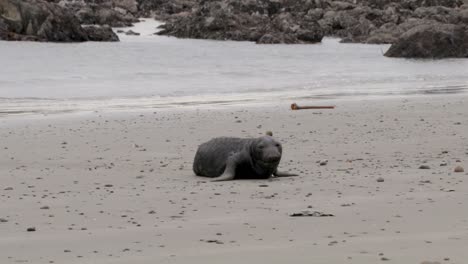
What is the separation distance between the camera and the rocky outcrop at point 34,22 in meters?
53.9

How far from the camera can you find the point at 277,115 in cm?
1527

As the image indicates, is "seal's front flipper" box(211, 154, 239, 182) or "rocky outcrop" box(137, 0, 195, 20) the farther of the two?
"rocky outcrop" box(137, 0, 195, 20)

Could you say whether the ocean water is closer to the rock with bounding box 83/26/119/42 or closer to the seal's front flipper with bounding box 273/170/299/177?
the rock with bounding box 83/26/119/42

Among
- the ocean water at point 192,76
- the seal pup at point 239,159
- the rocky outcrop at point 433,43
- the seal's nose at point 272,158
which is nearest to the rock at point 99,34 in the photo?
the ocean water at point 192,76

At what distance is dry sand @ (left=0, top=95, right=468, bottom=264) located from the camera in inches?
215

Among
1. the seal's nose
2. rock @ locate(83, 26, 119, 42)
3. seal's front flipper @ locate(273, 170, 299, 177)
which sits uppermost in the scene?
the seal's nose

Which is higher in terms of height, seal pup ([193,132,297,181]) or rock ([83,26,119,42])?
seal pup ([193,132,297,181])

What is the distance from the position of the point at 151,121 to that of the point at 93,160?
417cm

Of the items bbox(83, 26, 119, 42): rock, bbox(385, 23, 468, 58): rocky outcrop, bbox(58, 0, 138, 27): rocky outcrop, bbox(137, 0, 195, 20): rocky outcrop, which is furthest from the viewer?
bbox(137, 0, 195, 20): rocky outcrop

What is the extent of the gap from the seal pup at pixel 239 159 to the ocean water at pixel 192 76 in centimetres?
811

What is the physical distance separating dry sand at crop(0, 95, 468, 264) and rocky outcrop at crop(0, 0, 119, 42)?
41076 millimetres

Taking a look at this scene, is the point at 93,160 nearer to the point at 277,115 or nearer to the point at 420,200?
the point at 420,200

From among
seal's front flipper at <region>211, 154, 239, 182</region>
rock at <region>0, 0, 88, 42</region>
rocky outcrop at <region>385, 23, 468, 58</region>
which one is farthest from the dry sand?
rock at <region>0, 0, 88, 42</region>

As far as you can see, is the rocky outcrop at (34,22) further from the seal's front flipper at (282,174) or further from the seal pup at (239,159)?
the seal's front flipper at (282,174)
